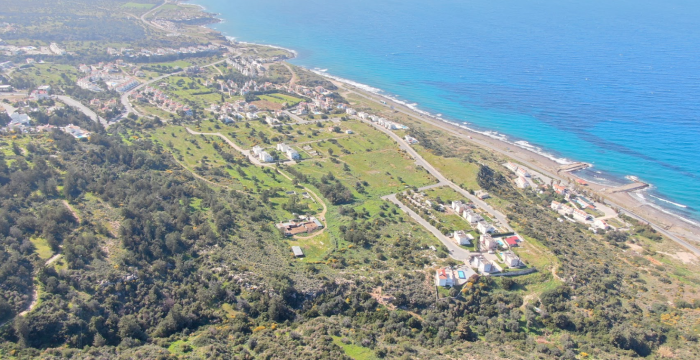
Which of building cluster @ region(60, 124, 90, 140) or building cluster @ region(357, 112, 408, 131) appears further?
building cluster @ region(357, 112, 408, 131)

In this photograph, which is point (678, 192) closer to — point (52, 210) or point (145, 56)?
point (52, 210)

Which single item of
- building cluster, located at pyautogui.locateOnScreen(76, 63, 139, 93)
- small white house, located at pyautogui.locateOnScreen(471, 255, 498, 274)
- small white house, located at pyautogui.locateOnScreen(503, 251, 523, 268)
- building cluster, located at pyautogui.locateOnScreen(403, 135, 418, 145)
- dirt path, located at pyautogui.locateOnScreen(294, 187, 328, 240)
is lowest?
building cluster, located at pyautogui.locateOnScreen(76, 63, 139, 93)

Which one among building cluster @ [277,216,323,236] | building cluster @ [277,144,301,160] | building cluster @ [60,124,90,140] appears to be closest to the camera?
building cluster @ [277,216,323,236]

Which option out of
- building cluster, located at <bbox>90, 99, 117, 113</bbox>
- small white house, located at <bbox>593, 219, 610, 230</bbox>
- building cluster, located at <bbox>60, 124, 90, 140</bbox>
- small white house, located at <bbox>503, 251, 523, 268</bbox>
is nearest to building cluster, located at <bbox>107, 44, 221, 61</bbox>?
building cluster, located at <bbox>90, 99, 117, 113</bbox>

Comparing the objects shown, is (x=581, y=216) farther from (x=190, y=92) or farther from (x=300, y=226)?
(x=190, y=92)

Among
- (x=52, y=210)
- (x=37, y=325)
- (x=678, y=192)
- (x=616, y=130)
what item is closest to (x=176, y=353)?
(x=37, y=325)

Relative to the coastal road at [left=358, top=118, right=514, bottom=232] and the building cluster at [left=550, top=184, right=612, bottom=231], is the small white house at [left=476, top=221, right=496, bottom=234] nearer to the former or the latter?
the coastal road at [left=358, top=118, right=514, bottom=232]
